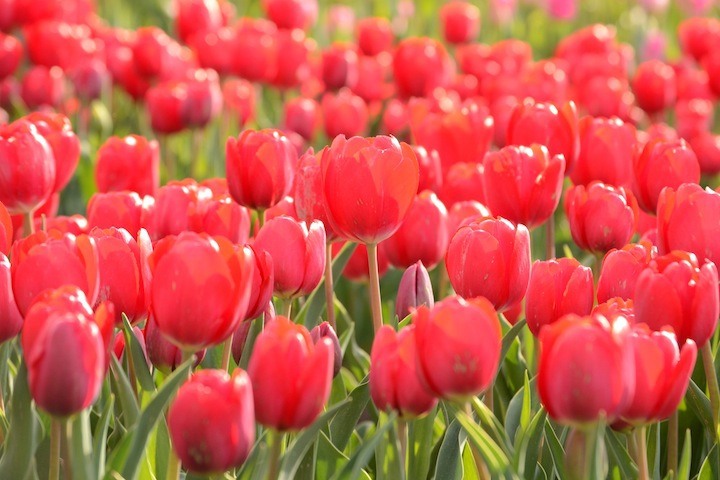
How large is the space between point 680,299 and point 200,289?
0.54m

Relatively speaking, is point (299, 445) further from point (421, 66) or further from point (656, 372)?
point (421, 66)

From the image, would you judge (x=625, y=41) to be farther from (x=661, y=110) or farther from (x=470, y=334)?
(x=470, y=334)

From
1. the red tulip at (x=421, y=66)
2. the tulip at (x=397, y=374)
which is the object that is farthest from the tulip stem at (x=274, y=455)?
the red tulip at (x=421, y=66)

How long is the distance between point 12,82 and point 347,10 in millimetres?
2155

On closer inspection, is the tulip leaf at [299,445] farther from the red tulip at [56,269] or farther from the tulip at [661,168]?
→ the tulip at [661,168]

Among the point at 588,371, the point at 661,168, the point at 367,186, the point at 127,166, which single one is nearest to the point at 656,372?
the point at 588,371

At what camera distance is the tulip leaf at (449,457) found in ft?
4.53

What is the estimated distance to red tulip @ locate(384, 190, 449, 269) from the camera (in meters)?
1.79

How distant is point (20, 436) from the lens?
50.4 inches

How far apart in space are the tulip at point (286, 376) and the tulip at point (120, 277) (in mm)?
325

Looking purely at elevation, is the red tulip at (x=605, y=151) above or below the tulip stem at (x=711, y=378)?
below

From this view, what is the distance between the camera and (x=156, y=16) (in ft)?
17.8

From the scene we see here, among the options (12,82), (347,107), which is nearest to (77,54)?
(12,82)

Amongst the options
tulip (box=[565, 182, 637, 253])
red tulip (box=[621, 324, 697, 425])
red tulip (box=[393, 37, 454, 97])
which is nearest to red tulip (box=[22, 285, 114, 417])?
red tulip (box=[621, 324, 697, 425])
